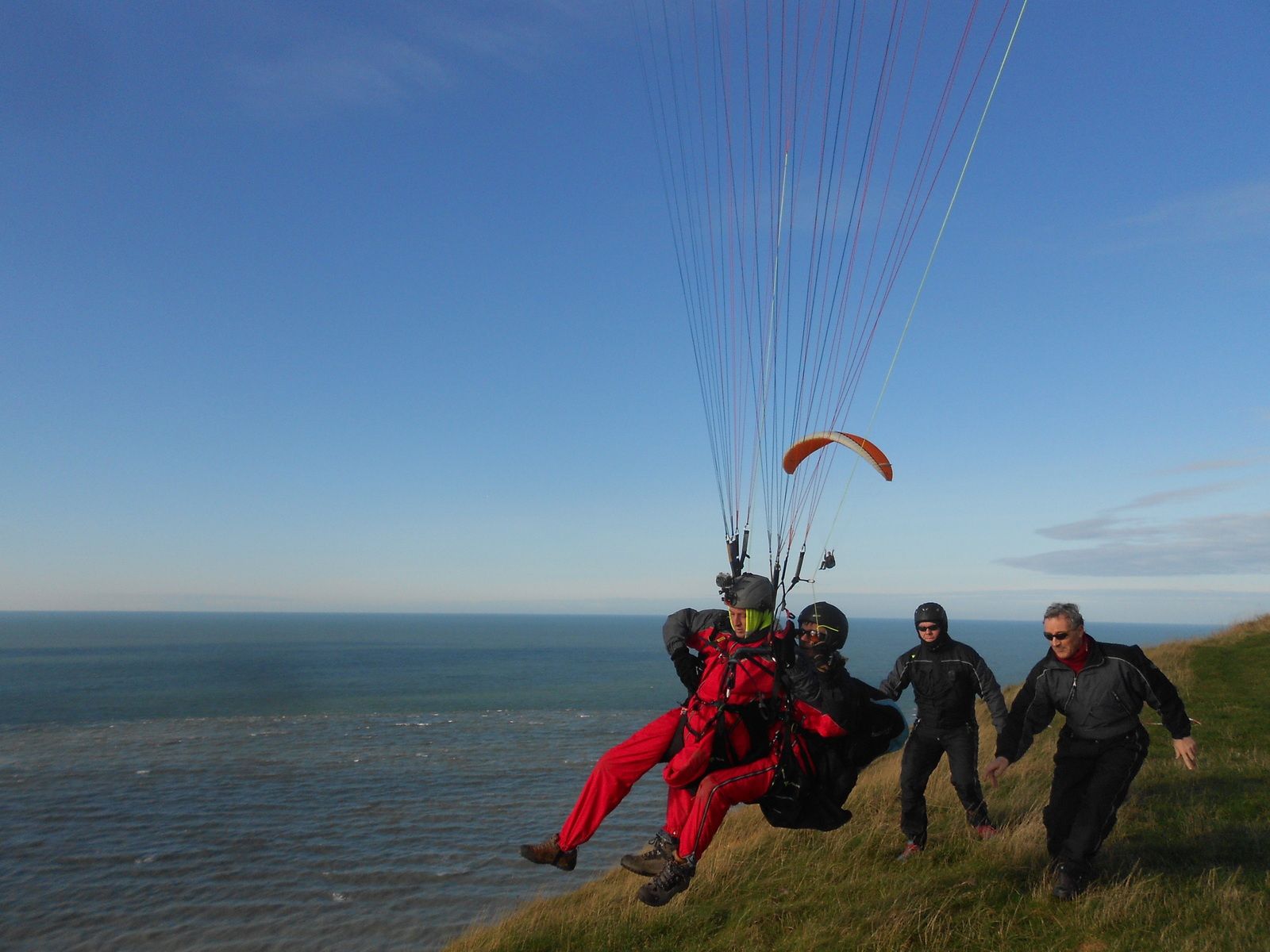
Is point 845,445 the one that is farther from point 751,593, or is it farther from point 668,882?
point 668,882

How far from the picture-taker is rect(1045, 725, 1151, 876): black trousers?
5.48 m

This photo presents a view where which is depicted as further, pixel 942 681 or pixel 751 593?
pixel 942 681

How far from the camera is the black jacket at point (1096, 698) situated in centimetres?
546

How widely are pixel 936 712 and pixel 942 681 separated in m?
0.27

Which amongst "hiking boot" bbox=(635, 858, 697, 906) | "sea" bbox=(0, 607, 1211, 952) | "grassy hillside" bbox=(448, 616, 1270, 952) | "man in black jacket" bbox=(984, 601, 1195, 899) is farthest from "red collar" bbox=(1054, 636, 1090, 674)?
"sea" bbox=(0, 607, 1211, 952)

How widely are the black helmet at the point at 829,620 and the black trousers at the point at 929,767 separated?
1.98 m

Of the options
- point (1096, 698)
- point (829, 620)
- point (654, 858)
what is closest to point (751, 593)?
point (829, 620)

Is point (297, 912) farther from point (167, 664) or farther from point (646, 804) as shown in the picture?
point (167, 664)

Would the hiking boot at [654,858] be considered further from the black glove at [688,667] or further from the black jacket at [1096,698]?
the black jacket at [1096,698]

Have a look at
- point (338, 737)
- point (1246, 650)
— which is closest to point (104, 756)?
point (338, 737)

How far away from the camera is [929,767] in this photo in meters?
6.93

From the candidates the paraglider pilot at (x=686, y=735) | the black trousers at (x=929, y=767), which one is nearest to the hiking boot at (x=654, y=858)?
the paraglider pilot at (x=686, y=735)

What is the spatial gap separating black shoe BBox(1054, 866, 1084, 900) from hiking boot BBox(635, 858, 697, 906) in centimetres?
274

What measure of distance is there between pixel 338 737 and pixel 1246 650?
29.9 meters
